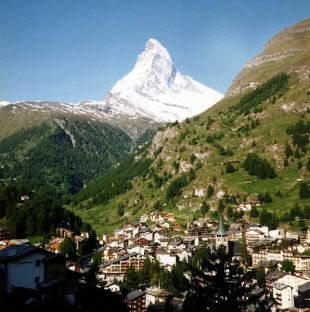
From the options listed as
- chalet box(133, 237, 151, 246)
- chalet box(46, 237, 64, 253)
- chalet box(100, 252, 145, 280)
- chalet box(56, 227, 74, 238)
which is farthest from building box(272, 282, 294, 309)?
chalet box(56, 227, 74, 238)

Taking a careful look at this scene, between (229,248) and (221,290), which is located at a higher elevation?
(221,290)

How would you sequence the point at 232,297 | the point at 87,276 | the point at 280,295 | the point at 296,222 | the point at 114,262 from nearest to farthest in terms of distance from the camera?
1. the point at 232,297
2. the point at 87,276
3. the point at 280,295
4. the point at 114,262
5. the point at 296,222

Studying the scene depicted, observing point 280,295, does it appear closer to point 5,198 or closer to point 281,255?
point 281,255

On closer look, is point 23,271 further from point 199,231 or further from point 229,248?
point 199,231

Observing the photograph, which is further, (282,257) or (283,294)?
(282,257)

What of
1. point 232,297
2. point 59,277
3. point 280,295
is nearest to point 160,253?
point 280,295

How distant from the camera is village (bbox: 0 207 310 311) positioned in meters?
51.1

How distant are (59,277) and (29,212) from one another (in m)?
139

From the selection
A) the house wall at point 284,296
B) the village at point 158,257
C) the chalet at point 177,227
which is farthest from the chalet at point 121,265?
the chalet at point 177,227

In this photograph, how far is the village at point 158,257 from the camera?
51.1 metres

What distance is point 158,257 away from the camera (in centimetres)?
14550

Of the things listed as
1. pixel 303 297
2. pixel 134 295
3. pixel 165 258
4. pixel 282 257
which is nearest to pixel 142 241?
pixel 165 258

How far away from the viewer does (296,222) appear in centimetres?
17612

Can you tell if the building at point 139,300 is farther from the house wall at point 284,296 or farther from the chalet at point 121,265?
the chalet at point 121,265
